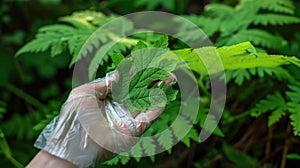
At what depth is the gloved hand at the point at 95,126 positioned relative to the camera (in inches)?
44.8

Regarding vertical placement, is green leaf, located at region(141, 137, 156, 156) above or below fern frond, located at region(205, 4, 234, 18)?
below

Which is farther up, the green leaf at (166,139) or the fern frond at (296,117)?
the fern frond at (296,117)

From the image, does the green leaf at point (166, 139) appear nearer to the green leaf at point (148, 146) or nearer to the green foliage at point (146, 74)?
the green leaf at point (148, 146)

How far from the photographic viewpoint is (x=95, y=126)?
1.16 m

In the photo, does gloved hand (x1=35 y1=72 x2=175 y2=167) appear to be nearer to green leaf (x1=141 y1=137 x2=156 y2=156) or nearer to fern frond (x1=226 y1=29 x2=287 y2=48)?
green leaf (x1=141 y1=137 x2=156 y2=156)

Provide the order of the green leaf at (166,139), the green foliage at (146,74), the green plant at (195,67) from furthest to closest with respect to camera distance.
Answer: the green leaf at (166,139) → the green plant at (195,67) → the green foliage at (146,74)

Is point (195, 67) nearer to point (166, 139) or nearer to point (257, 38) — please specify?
point (166, 139)

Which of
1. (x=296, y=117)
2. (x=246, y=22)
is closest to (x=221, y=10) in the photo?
(x=246, y=22)

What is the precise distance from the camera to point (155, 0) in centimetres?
237

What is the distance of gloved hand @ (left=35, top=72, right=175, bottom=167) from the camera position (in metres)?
1.14

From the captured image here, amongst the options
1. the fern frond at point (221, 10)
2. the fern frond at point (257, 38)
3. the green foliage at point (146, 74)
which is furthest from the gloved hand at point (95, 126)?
the fern frond at point (221, 10)

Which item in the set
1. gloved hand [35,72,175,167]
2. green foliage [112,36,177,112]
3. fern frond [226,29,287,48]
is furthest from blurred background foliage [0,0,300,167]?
green foliage [112,36,177,112]

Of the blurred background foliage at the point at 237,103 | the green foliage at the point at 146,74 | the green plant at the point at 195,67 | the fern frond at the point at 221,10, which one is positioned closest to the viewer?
the green foliage at the point at 146,74

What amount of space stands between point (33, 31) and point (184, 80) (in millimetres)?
1384
